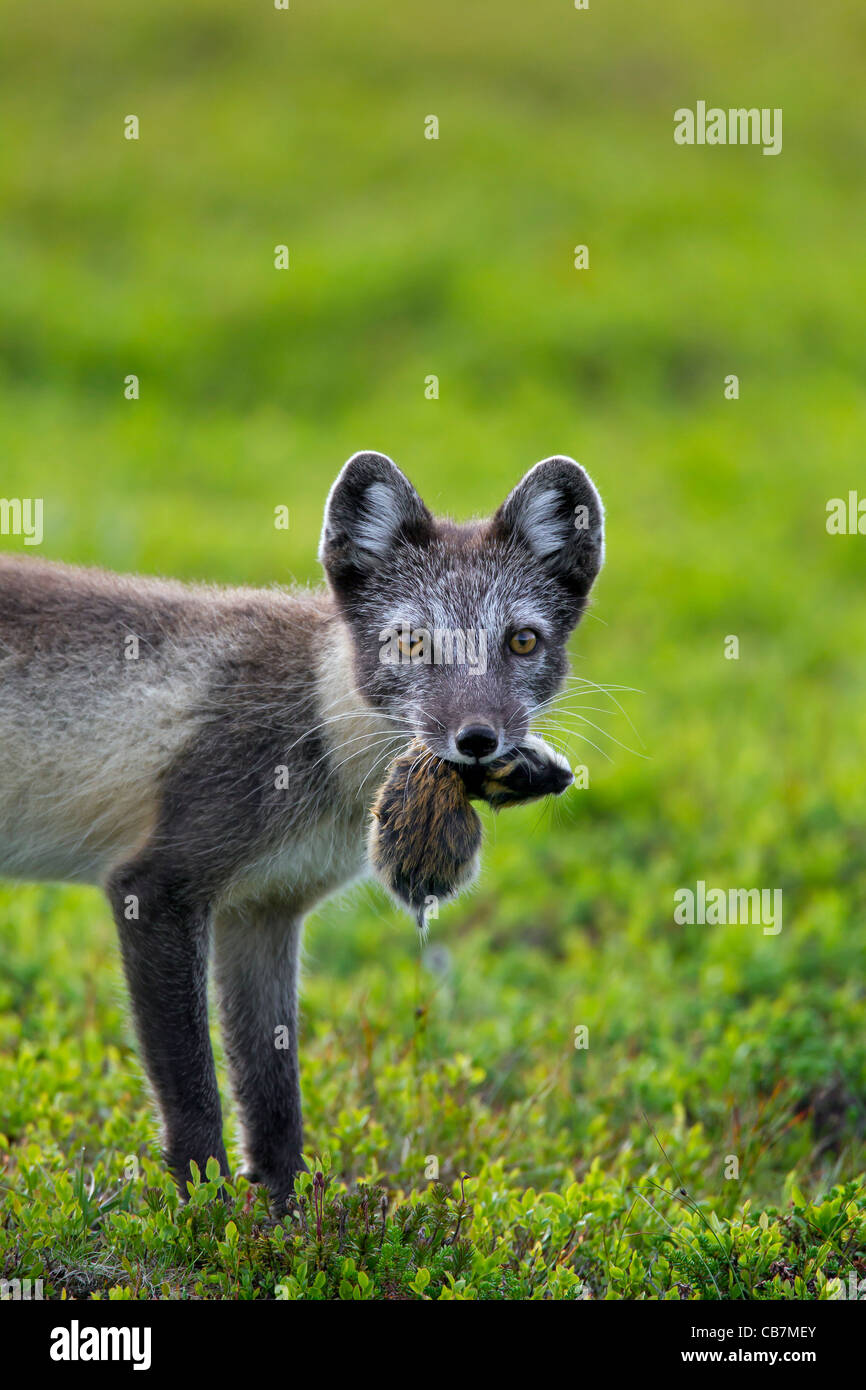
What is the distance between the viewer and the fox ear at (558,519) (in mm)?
4797

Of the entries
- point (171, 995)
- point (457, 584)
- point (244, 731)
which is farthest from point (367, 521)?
point (171, 995)

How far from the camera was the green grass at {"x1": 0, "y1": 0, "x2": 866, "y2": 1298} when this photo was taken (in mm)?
4602

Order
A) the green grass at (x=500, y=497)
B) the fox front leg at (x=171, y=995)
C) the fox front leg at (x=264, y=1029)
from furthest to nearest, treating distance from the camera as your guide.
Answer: the fox front leg at (x=264, y=1029)
the green grass at (x=500, y=497)
the fox front leg at (x=171, y=995)

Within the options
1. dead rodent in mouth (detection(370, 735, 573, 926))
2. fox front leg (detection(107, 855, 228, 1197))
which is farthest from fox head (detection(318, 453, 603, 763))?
fox front leg (detection(107, 855, 228, 1197))

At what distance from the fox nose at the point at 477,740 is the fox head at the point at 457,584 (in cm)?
24

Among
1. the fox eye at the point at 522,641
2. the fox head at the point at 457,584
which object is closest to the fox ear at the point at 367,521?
the fox head at the point at 457,584

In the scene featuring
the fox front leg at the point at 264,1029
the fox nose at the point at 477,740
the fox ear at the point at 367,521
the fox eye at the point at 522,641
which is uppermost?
the fox ear at the point at 367,521

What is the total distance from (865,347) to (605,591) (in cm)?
644

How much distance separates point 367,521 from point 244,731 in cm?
83

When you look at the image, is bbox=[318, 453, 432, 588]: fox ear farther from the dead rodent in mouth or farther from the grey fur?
the dead rodent in mouth

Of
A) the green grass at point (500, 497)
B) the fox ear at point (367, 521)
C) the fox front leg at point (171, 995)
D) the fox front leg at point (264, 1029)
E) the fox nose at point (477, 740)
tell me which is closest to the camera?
the fox nose at point (477, 740)

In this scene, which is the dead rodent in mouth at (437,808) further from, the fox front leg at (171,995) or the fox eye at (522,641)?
the fox front leg at (171,995)
